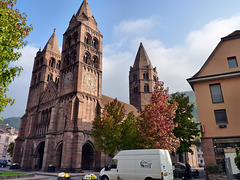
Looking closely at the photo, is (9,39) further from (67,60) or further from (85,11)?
(85,11)

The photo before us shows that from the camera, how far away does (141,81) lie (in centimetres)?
5322

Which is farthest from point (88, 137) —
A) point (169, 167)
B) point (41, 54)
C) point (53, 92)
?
point (41, 54)

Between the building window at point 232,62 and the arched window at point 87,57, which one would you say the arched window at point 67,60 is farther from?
the building window at point 232,62

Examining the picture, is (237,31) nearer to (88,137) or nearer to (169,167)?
(169,167)

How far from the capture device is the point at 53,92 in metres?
35.3

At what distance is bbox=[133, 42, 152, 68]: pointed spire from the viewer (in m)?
55.6

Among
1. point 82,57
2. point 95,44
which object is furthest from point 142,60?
point 82,57

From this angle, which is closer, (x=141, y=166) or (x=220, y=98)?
(x=141, y=166)

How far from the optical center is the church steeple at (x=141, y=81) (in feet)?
170

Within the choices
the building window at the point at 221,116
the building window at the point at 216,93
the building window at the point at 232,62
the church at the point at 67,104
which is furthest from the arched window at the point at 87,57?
the building window at the point at 221,116

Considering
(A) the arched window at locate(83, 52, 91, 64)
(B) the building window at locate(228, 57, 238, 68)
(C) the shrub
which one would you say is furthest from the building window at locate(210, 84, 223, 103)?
(A) the arched window at locate(83, 52, 91, 64)

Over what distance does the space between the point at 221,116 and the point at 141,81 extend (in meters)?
36.9

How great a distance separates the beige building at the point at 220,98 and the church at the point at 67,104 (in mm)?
17229

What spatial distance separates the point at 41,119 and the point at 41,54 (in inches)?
741
